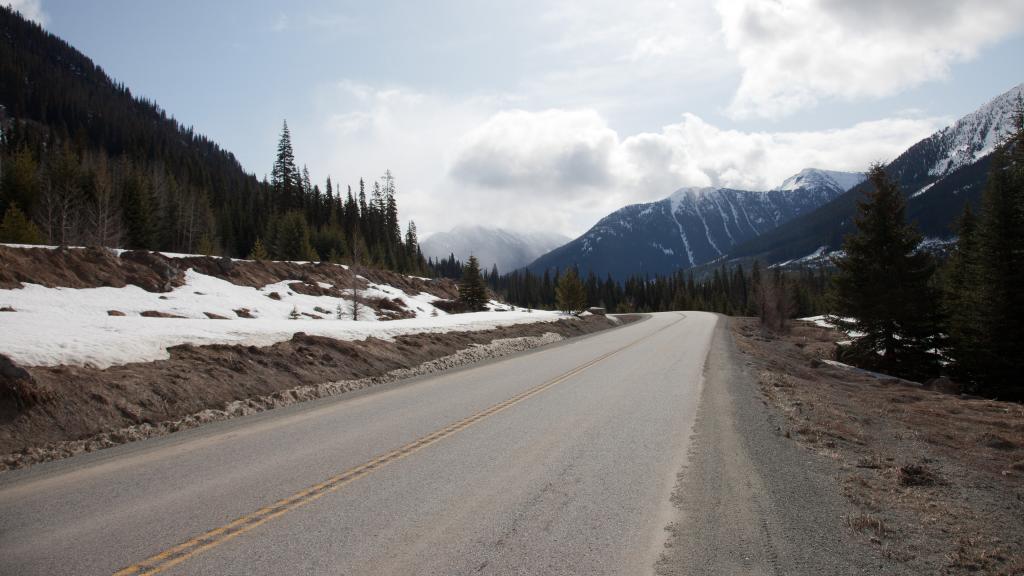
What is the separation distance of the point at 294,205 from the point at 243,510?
293 ft

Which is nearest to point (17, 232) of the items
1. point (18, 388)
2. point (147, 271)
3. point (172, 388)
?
point (147, 271)

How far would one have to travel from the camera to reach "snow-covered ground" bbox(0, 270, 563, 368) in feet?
39.9

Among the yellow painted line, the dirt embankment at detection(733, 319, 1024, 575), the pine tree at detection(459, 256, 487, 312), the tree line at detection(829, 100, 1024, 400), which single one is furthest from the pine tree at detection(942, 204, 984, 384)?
the pine tree at detection(459, 256, 487, 312)

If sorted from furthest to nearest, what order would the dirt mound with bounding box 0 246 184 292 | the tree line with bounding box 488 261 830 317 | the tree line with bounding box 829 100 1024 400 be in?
the tree line with bounding box 488 261 830 317, the dirt mound with bounding box 0 246 184 292, the tree line with bounding box 829 100 1024 400

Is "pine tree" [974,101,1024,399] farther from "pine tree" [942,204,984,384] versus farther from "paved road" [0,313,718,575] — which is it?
"paved road" [0,313,718,575]

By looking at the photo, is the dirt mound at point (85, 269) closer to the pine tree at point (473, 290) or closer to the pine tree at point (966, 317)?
the pine tree at point (473, 290)

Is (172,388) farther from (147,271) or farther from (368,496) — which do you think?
(147,271)

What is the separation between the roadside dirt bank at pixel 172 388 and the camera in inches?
356

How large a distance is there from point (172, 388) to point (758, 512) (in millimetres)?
11811

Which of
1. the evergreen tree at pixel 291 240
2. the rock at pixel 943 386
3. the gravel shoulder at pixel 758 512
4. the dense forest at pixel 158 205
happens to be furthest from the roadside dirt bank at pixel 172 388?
the evergreen tree at pixel 291 240

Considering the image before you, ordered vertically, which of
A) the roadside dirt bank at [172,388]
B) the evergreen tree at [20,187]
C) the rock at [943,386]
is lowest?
the rock at [943,386]

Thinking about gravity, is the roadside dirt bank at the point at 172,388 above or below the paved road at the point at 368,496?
above

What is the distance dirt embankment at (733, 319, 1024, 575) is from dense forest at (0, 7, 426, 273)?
41.2 m

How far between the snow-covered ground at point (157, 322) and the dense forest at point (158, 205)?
941 centimetres
